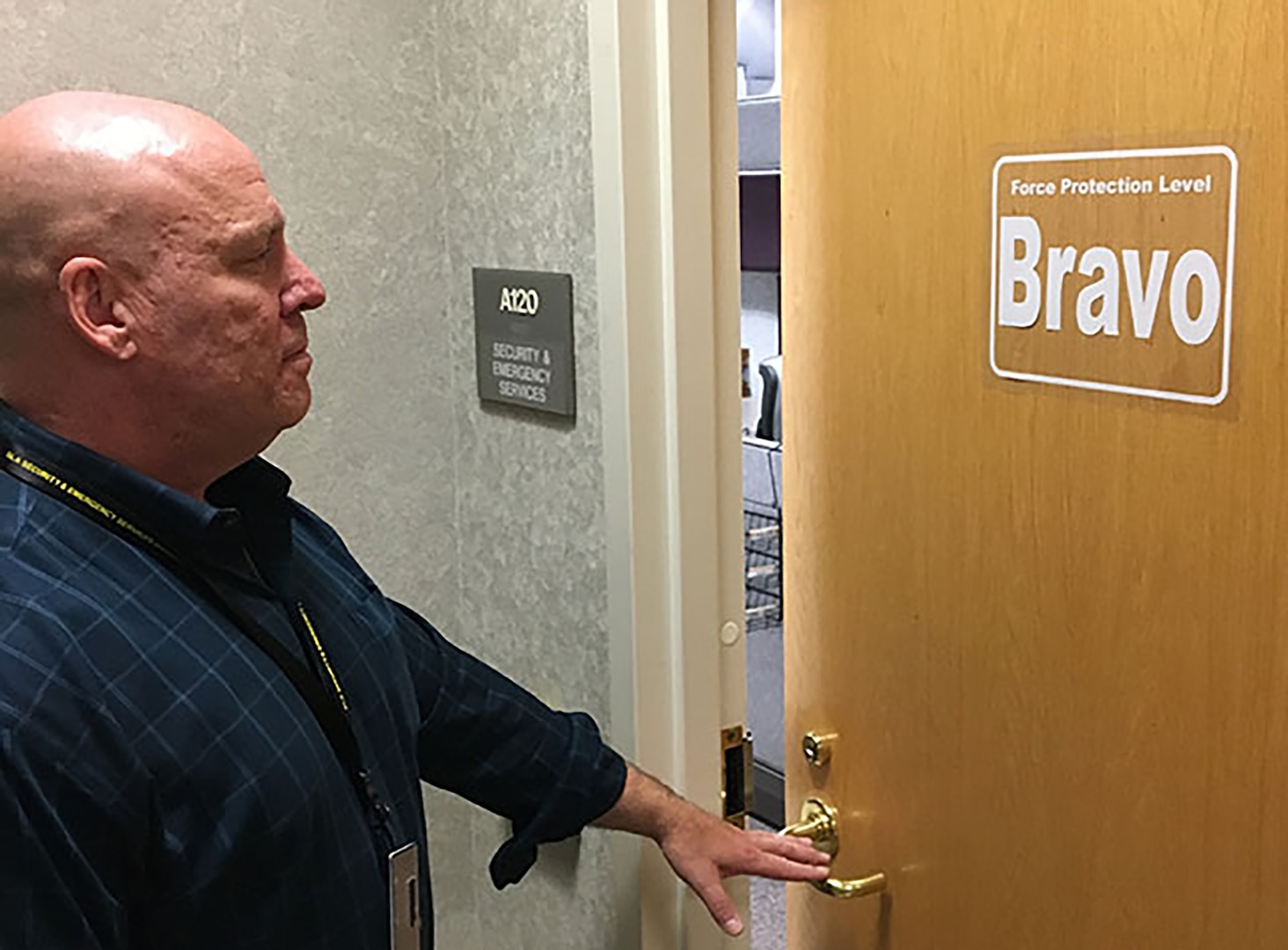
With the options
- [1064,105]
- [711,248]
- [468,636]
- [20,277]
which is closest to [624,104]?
[711,248]

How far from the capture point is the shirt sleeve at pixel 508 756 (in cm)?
132

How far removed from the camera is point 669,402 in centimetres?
139

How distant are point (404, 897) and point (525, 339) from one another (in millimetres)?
600

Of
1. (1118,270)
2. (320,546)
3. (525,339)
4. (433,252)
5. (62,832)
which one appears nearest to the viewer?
(62,832)

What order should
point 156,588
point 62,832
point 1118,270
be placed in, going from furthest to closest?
point 1118,270 → point 156,588 → point 62,832

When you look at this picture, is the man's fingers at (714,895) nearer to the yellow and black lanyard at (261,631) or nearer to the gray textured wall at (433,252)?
the gray textured wall at (433,252)

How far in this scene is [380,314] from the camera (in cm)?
157

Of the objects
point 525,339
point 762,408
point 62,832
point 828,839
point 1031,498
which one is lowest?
point 828,839

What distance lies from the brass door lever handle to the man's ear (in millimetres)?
898

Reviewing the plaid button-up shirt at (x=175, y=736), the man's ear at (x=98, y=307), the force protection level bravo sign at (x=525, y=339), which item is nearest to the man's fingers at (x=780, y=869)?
the plaid button-up shirt at (x=175, y=736)

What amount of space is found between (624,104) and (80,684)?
707 mm

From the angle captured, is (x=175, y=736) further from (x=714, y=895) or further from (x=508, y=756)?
(x=714, y=895)

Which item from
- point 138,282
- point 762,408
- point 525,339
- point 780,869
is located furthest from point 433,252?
point 762,408

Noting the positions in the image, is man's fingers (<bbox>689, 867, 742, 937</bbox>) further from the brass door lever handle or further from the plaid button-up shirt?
the plaid button-up shirt
